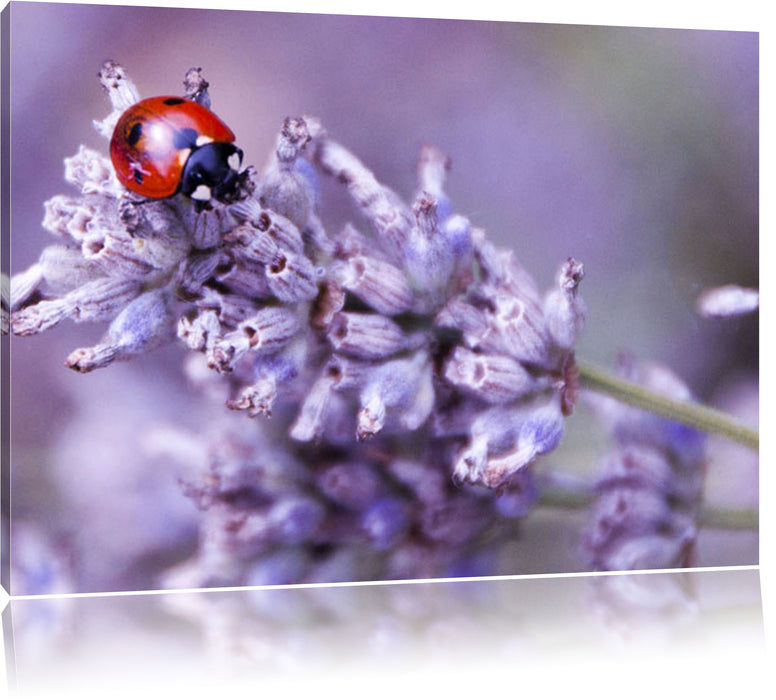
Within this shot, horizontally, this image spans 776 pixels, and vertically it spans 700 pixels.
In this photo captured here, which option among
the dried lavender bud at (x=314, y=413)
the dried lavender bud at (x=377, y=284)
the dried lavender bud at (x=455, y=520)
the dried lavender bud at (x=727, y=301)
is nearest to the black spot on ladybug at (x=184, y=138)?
the dried lavender bud at (x=377, y=284)

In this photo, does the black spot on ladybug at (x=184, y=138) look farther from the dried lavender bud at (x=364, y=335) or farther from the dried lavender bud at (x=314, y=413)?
the dried lavender bud at (x=314, y=413)

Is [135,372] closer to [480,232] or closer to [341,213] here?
[341,213]

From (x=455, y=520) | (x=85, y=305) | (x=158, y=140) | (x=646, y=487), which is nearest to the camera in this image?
(x=158, y=140)

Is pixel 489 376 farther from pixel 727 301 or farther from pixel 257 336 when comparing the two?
pixel 727 301

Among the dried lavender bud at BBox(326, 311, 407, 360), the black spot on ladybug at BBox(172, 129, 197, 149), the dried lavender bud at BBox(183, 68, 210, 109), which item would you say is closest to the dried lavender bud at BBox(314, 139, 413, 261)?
the dried lavender bud at BBox(326, 311, 407, 360)

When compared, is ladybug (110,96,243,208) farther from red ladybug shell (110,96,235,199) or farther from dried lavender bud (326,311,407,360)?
dried lavender bud (326,311,407,360)

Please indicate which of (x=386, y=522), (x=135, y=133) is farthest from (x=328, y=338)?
(x=135, y=133)
